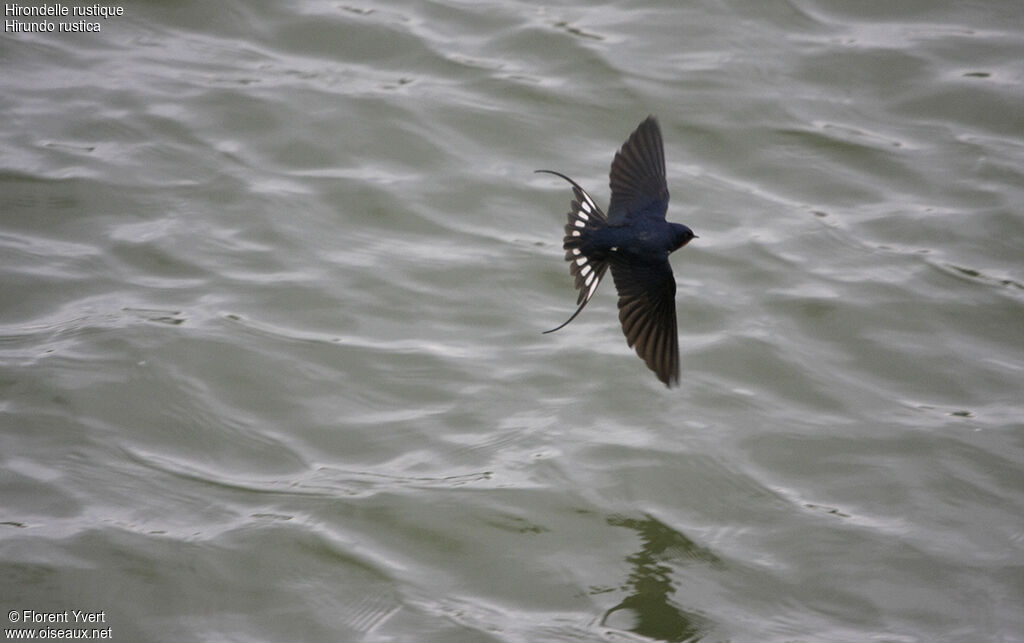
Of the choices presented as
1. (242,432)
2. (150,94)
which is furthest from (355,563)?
(150,94)

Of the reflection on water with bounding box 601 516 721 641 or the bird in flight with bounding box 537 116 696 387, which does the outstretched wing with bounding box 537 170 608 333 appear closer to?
the bird in flight with bounding box 537 116 696 387

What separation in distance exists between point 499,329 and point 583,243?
106 cm

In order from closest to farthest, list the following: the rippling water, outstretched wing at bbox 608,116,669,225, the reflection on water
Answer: the reflection on water → the rippling water → outstretched wing at bbox 608,116,669,225

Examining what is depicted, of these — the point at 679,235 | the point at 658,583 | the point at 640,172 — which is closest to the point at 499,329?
the point at 640,172

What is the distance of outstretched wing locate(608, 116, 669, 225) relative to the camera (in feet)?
13.3

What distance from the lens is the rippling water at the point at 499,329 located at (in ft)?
12.2

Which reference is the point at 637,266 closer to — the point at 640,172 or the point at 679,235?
the point at 679,235

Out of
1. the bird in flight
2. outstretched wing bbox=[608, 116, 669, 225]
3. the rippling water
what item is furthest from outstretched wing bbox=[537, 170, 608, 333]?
the rippling water

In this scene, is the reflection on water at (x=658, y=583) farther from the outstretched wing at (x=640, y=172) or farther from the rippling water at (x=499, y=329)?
the outstretched wing at (x=640, y=172)

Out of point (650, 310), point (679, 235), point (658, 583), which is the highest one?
point (679, 235)

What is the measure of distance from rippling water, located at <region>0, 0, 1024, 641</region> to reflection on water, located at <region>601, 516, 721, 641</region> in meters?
0.01

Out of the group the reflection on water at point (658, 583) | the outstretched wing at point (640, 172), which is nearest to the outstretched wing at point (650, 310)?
the outstretched wing at point (640, 172)

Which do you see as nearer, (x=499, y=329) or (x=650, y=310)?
(x=650, y=310)

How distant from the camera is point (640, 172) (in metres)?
4.11
